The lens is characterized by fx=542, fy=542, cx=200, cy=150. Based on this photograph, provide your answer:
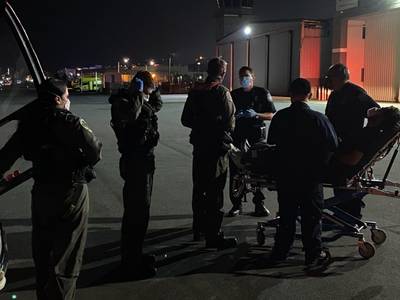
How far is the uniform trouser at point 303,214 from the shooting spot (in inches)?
193

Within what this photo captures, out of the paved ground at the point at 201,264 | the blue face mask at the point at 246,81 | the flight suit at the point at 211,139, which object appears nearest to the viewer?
the paved ground at the point at 201,264

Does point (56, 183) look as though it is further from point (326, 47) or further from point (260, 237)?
point (326, 47)

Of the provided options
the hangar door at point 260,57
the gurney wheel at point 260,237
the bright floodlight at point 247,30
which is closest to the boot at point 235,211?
the gurney wheel at point 260,237

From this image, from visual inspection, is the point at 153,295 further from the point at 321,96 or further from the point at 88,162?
the point at 321,96

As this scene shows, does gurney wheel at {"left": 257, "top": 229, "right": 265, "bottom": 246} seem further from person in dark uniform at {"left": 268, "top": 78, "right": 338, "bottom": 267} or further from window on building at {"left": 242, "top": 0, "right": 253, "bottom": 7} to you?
window on building at {"left": 242, "top": 0, "right": 253, "bottom": 7}

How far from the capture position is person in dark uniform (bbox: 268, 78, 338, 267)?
4.84 metres

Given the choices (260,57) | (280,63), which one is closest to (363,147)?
(280,63)

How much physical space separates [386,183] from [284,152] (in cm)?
118

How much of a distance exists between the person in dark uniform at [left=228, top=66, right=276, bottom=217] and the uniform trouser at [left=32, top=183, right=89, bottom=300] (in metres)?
3.39

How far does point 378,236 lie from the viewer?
5.56 m

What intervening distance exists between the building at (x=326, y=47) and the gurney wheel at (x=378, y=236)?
75.1ft

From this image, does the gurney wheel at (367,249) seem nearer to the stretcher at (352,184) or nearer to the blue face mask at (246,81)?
the stretcher at (352,184)

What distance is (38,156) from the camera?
336 cm

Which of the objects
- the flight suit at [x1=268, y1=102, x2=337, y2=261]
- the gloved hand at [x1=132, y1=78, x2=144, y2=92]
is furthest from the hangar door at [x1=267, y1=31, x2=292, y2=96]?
the gloved hand at [x1=132, y1=78, x2=144, y2=92]
